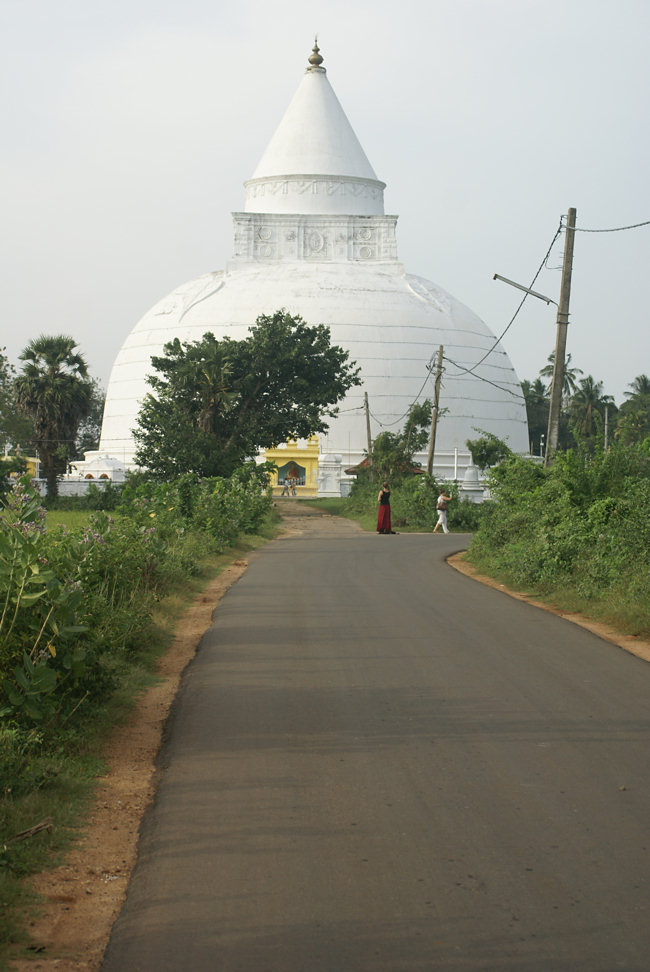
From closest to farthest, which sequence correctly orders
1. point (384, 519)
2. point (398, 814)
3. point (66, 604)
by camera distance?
point (398, 814)
point (66, 604)
point (384, 519)

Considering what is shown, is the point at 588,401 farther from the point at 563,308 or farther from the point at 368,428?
the point at 563,308

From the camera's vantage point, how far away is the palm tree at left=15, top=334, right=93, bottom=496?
41719 mm

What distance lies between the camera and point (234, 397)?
34.4m

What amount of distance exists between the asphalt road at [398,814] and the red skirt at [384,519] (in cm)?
1805

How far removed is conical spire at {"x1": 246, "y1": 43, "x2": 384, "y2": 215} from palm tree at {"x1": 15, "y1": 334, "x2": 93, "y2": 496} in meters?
24.0

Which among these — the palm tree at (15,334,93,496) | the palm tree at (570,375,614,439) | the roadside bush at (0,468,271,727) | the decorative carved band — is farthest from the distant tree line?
the roadside bush at (0,468,271,727)

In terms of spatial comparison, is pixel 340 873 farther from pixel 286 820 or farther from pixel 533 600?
pixel 533 600

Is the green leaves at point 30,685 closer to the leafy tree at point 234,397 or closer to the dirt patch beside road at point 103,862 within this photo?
the dirt patch beside road at point 103,862

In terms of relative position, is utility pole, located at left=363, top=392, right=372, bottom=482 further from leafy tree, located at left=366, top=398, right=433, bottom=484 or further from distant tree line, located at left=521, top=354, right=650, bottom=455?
distant tree line, located at left=521, top=354, right=650, bottom=455

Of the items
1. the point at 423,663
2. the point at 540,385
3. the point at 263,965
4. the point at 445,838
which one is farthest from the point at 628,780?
the point at 540,385

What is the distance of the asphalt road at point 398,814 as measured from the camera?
12.0 ft

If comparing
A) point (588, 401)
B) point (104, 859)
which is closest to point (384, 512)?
point (104, 859)

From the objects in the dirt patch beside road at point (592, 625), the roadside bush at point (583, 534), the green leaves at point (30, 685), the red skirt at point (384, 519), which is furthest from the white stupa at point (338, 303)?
the green leaves at point (30, 685)

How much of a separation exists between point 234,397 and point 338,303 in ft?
81.5
